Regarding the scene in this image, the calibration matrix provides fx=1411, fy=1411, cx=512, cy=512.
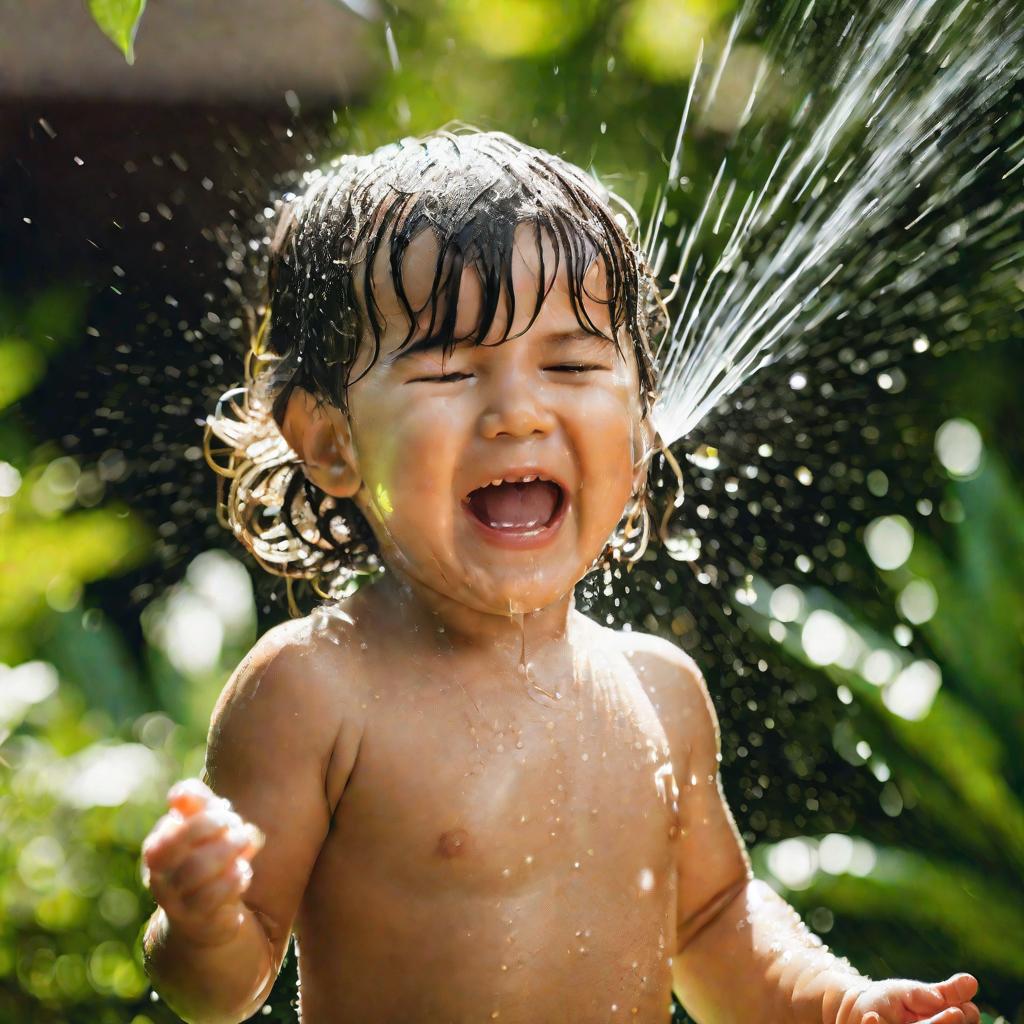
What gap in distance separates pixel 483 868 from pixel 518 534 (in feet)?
1.34

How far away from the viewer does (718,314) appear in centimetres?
288

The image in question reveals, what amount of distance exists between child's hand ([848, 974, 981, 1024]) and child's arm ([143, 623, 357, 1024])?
687 millimetres

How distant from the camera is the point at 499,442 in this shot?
166 cm

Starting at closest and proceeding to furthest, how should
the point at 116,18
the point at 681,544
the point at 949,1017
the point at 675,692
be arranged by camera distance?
1. the point at 116,18
2. the point at 949,1017
3. the point at 675,692
4. the point at 681,544

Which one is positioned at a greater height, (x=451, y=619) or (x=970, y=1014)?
(x=451, y=619)

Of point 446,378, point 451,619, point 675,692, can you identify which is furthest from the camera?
point 675,692

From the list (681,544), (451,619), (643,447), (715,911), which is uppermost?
(643,447)

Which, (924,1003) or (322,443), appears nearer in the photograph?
(924,1003)

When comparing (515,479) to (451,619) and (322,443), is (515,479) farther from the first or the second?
(322,443)

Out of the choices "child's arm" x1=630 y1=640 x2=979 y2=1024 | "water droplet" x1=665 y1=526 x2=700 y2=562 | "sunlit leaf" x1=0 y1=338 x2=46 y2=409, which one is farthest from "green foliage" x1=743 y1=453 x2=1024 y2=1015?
"sunlit leaf" x1=0 y1=338 x2=46 y2=409

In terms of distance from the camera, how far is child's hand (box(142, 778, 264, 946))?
1.34 meters

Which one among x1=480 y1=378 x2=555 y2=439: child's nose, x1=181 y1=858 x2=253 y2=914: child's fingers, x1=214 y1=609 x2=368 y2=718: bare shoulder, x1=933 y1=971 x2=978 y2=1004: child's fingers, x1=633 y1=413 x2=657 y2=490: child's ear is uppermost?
x1=480 y1=378 x2=555 y2=439: child's nose

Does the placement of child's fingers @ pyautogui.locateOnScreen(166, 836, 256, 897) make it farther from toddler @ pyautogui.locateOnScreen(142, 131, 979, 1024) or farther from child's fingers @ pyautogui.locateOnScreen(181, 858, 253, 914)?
toddler @ pyautogui.locateOnScreen(142, 131, 979, 1024)

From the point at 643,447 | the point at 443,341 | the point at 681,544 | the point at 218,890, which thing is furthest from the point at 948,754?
the point at 218,890
